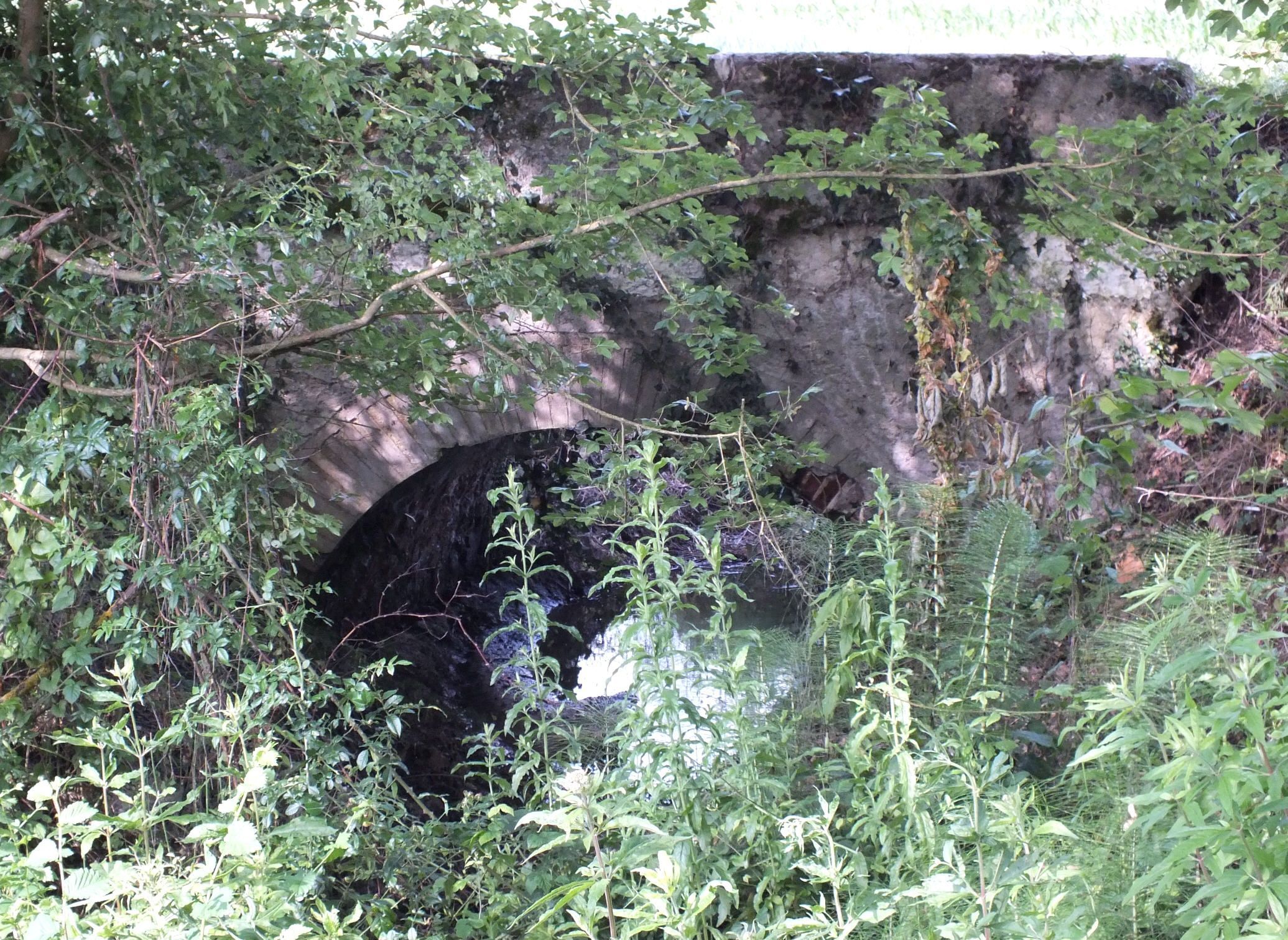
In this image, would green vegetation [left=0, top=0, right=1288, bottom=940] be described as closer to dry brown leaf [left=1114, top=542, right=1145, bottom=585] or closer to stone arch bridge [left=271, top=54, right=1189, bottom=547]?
dry brown leaf [left=1114, top=542, right=1145, bottom=585]

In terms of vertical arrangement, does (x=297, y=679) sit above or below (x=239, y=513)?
below

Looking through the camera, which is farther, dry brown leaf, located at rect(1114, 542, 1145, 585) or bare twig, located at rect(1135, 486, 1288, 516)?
bare twig, located at rect(1135, 486, 1288, 516)

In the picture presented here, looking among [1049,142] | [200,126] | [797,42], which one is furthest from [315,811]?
[797,42]

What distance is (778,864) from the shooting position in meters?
1.93

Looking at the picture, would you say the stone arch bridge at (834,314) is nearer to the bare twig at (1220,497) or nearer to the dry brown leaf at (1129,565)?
the bare twig at (1220,497)

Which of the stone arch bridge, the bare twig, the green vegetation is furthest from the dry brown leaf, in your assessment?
the stone arch bridge

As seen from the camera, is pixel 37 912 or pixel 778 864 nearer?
pixel 37 912

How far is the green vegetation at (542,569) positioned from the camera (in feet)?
5.71

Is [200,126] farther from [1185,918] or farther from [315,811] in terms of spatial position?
[1185,918]

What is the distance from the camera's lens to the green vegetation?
5.71 ft

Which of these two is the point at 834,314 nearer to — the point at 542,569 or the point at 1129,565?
the point at 1129,565

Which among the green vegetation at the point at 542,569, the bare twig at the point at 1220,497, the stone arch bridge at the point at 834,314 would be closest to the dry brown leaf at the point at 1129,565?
the green vegetation at the point at 542,569

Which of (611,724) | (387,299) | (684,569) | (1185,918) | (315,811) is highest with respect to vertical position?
(387,299)

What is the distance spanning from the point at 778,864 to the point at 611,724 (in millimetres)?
1157
